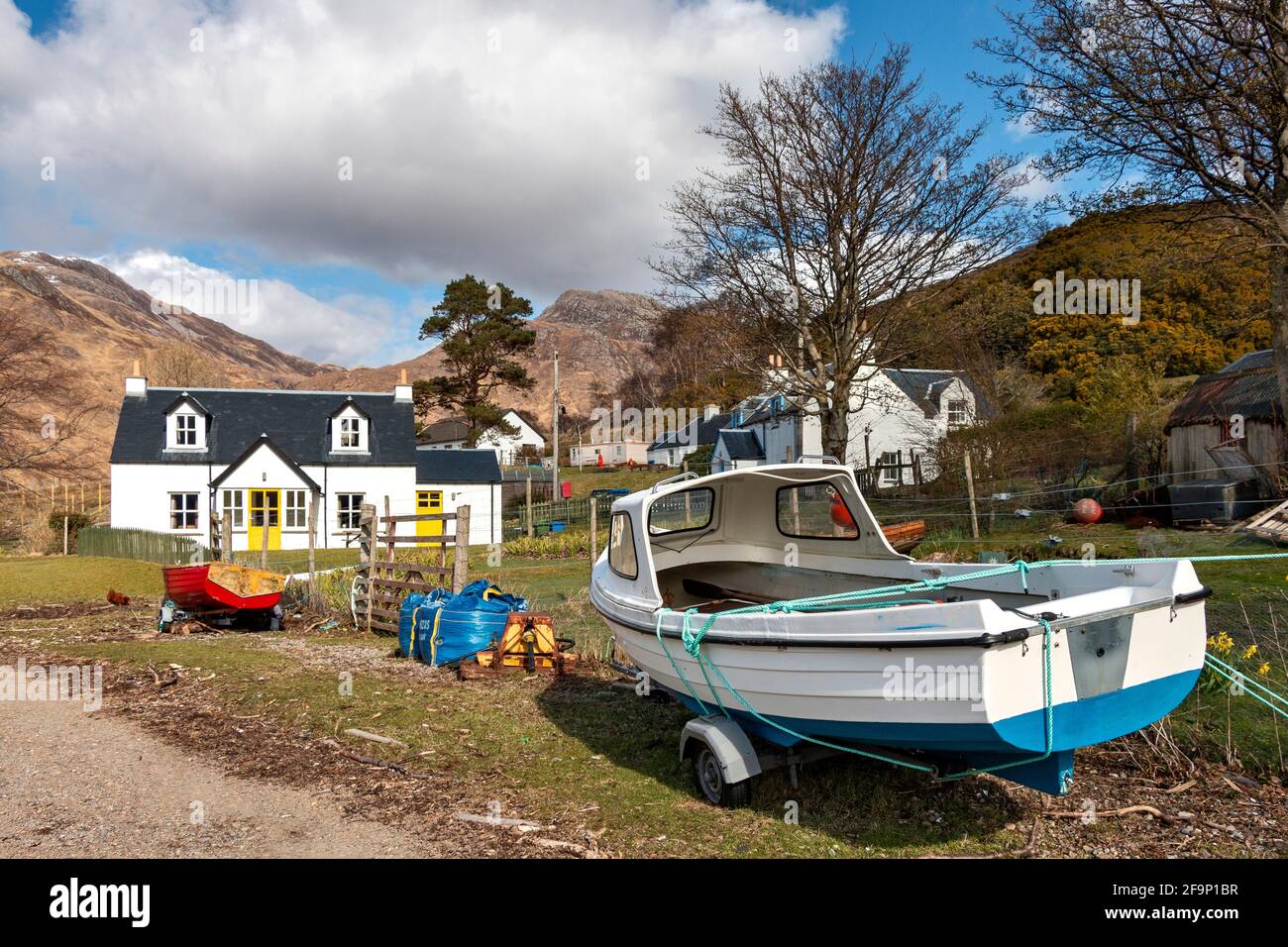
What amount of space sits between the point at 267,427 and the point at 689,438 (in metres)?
42.7

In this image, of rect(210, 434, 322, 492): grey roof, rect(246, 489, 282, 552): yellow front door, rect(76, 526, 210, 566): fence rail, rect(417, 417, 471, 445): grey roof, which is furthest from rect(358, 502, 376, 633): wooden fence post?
rect(417, 417, 471, 445): grey roof

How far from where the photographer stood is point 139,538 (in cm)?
2516

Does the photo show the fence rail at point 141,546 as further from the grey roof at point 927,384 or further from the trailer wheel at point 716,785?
the grey roof at point 927,384

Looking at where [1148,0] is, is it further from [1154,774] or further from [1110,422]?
[1110,422]

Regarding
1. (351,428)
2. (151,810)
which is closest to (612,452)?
(351,428)

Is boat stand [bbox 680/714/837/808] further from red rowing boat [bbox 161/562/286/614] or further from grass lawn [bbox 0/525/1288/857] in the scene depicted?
red rowing boat [bbox 161/562/286/614]

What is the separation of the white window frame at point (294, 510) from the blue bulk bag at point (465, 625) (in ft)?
75.2

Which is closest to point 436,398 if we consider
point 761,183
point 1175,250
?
point 761,183

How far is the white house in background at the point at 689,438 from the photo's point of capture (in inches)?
2773

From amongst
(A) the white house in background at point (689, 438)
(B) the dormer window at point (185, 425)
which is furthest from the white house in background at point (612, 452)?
(B) the dormer window at point (185, 425)

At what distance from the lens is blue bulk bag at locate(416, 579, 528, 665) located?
10141 millimetres

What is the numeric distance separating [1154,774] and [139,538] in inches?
1065

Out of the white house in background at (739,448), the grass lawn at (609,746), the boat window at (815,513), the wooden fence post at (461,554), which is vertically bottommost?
the grass lawn at (609,746)

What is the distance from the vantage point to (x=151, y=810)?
5.58 metres
